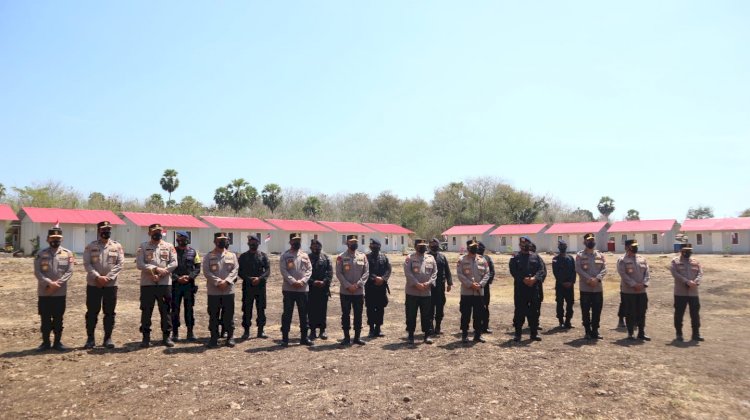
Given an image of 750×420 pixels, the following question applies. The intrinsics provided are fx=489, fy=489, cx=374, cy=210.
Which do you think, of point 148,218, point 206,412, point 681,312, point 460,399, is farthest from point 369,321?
point 148,218

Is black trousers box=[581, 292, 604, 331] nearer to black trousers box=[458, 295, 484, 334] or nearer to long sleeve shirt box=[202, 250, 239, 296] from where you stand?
black trousers box=[458, 295, 484, 334]

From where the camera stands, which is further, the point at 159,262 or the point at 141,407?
the point at 159,262

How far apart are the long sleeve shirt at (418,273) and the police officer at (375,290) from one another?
572 mm

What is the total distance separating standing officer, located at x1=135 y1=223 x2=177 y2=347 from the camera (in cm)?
781

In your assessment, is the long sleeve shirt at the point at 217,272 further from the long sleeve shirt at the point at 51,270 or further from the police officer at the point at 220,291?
the long sleeve shirt at the point at 51,270

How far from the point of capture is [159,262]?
7945 millimetres

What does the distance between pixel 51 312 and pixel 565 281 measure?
368 inches

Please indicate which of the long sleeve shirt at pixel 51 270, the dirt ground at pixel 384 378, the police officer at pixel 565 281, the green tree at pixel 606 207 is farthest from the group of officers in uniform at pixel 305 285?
the green tree at pixel 606 207

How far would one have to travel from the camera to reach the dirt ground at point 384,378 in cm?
514

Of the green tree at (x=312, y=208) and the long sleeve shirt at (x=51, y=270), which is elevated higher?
the green tree at (x=312, y=208)

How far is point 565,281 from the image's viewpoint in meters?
10.3

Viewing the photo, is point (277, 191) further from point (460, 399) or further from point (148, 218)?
point (460, 399)

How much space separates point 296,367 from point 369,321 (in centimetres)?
273

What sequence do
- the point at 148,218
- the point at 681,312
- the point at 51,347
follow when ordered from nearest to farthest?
the point at 51,347 < the point at 681,312 < the point at 148,218
